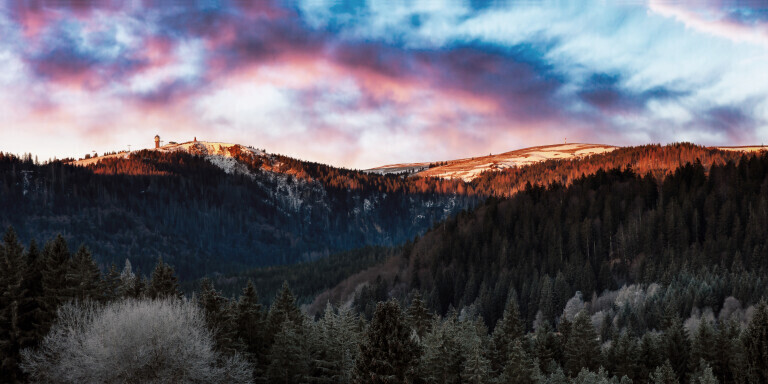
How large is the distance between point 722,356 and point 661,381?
23647 mm

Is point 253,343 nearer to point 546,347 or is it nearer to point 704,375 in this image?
point 546,347

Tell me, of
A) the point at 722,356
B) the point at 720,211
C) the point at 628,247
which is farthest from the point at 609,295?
the point at 722,356

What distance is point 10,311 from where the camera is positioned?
56062 millimetres

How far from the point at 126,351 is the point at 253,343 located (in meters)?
18.9

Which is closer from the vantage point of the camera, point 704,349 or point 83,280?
point 83,280

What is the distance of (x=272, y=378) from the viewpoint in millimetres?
67688

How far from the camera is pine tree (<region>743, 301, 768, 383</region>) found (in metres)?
72.9

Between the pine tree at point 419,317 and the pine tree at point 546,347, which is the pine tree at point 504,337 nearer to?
the pine tree at point 546,347

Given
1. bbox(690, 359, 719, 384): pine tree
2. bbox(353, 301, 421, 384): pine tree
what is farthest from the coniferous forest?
bbox(690, 359, 719, 384): pine tree

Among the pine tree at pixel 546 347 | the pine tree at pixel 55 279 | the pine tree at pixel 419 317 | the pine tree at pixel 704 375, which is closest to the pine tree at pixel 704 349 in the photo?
the pine tree at pixel 704 375

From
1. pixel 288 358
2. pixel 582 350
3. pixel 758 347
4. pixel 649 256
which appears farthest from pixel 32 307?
pixel 649 256

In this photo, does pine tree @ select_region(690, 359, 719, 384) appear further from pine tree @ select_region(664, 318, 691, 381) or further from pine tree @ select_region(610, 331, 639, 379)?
pine tree @ select_region(610, 331, 639, 379)

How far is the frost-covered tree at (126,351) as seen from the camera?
180 feet

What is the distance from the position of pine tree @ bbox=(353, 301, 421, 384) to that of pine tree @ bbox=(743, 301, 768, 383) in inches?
1921
